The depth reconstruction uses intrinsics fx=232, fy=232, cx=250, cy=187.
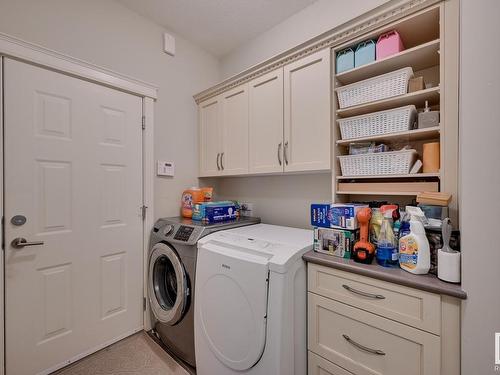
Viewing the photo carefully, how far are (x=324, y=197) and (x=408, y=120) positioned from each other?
806 millimetres

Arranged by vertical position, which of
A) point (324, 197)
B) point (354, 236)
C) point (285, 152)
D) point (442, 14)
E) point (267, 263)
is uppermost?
point (442, 14)

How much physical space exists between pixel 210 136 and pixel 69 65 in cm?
118

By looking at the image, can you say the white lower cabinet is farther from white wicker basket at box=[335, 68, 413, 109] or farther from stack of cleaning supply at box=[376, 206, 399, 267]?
white wicker basket at box=[335, 68, 413, 109]

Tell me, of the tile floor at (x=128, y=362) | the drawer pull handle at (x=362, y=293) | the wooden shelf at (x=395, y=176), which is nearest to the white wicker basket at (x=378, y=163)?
the wooden shelf at (x=395, y=176)

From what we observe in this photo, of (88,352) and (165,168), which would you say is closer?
(88,352)

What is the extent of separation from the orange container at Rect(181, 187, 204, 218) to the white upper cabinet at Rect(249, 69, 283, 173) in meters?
0.62

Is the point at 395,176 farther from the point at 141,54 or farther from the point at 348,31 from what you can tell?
the point at 141,54

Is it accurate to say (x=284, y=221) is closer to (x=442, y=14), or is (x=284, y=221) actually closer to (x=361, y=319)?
(x=361, y=319)

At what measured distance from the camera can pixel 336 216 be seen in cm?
129

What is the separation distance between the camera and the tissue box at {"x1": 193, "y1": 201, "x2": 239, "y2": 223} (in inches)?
76.2

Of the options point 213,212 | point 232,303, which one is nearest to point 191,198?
point 213,212

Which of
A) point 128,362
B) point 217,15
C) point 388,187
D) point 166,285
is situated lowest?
point 128,362

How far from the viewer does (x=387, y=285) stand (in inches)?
40.3

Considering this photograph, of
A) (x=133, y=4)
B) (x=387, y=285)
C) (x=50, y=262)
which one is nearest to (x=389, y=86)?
(x=387, y=285)
